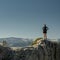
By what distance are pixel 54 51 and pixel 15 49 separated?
9.07 meters

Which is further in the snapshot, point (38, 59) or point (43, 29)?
point (43, 29)

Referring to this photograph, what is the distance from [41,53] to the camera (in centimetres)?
4294

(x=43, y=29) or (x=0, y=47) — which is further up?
(x=43, y=29)

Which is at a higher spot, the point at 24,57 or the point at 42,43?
the point at 42,43

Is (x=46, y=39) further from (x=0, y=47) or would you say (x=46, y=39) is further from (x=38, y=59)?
(x=0, y=47)

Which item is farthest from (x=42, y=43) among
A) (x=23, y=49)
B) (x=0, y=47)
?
(x=0, y=47)

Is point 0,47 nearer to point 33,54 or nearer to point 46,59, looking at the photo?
point 33,54

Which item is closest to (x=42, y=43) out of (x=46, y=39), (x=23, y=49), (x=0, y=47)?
Answer: (x=46, y=39)

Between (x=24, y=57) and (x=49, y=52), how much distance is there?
6.23 m

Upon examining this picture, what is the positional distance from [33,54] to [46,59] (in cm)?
349

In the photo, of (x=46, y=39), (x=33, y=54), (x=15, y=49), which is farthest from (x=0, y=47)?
(x=46, y=39)

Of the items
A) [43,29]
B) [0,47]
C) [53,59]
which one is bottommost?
[53,59]

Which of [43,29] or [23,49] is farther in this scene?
[43,29]

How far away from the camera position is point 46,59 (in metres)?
43.6
